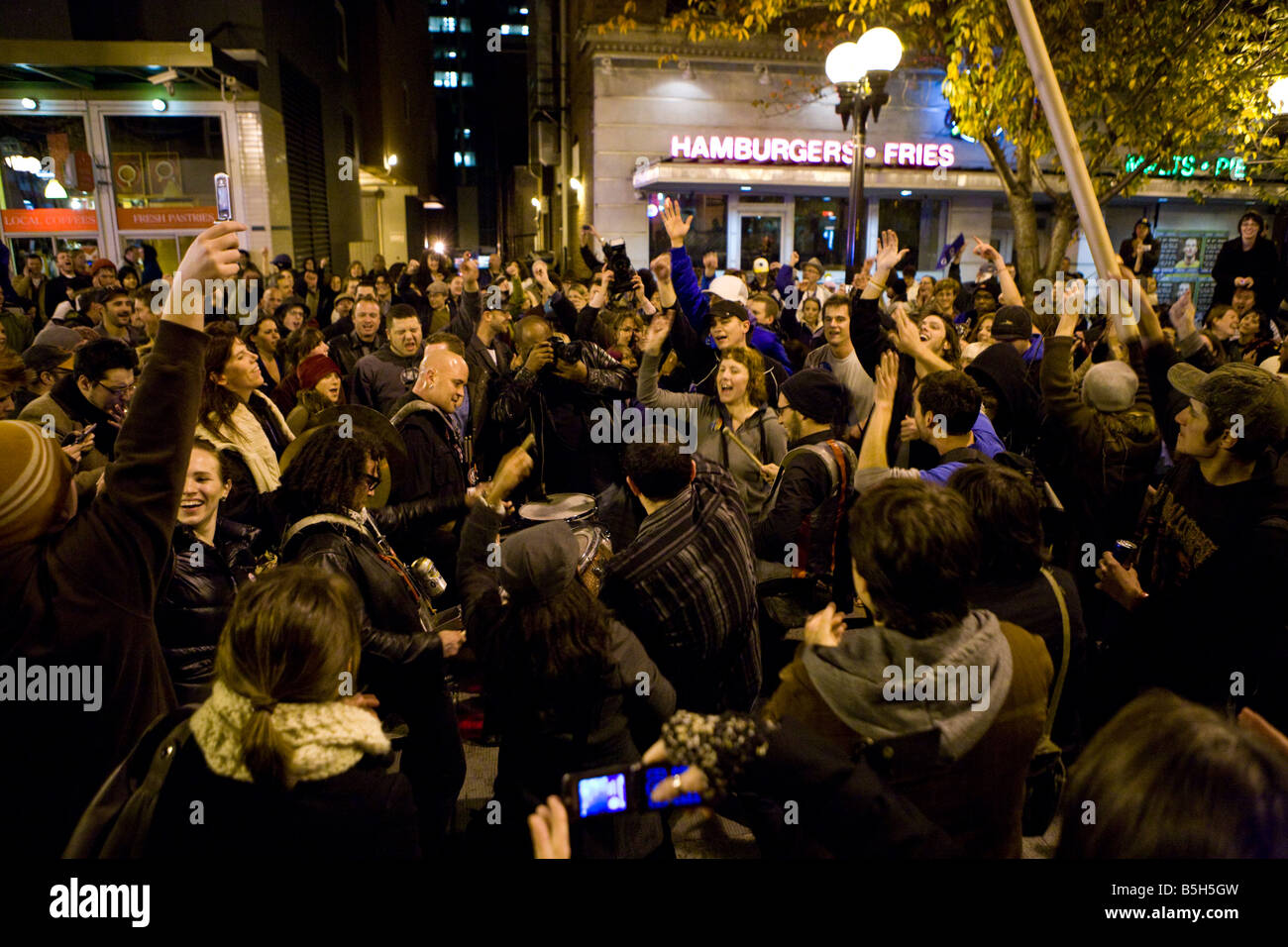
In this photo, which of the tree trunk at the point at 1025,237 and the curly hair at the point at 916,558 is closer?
the curly hair at the point at 916,558

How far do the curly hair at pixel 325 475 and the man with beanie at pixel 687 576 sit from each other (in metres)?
1.02

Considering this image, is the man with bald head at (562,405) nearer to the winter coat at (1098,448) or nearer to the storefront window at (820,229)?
the winter coat at (1098,448)

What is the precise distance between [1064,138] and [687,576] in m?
2.01

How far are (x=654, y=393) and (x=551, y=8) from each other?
23981 mm

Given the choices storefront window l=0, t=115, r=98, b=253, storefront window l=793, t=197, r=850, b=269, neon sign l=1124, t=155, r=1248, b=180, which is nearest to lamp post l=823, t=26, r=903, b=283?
neon sign l=1124, t=155, r=1248, b=180

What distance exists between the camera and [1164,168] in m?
11.0

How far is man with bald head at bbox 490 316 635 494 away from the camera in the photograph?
17.3 ft

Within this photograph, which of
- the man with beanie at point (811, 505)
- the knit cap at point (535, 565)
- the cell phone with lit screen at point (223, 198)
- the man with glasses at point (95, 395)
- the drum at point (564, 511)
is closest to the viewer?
the knit cap at point (535, 565)

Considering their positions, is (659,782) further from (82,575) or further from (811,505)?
(811,505)

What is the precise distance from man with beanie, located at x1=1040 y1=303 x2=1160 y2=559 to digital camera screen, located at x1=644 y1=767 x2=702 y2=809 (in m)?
3.09

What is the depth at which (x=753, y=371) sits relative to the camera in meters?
4.57

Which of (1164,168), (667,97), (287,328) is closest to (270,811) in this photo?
(287,328)

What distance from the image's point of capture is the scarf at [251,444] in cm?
401

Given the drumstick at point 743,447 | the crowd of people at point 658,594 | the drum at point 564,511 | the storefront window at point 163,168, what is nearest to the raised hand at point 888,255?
the crowd of people at point 658,594
